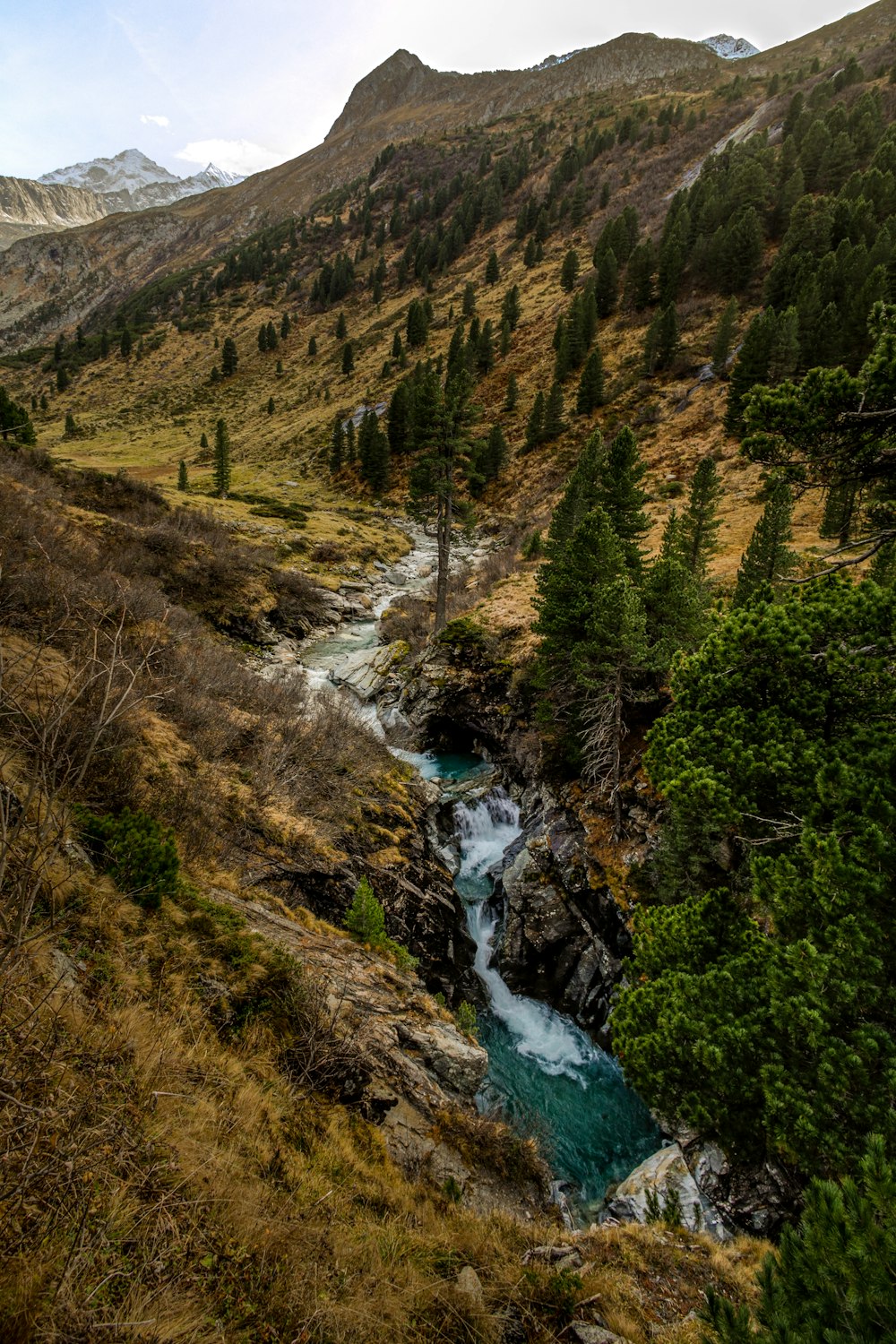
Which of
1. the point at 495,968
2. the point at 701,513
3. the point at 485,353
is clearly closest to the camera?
the point at 495,968

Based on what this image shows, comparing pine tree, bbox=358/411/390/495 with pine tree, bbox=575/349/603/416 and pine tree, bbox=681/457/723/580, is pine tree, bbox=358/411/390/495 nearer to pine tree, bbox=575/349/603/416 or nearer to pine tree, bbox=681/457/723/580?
pine tree, bbox=575/349/603/416

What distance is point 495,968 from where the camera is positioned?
46.9 ft

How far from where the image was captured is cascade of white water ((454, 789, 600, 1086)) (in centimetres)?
1252

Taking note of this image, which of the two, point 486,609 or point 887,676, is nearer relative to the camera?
point 887,676

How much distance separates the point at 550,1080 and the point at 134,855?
10532 millimetres

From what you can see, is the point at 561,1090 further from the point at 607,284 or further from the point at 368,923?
the point at 607,284

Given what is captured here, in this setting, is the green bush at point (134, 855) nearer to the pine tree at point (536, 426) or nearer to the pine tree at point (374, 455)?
the pine tree at point (536, 426)

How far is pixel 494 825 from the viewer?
18.7m

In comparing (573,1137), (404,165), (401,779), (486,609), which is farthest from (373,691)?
(404,165)

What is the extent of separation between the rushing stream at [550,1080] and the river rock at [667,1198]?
2.17ft

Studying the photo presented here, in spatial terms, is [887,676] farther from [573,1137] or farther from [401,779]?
[401,779]

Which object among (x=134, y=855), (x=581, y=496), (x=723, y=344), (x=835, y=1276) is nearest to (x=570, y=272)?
(x=723, y=344)

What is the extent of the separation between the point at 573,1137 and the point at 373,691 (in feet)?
59.9

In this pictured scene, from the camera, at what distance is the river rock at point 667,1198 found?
27.8ft
